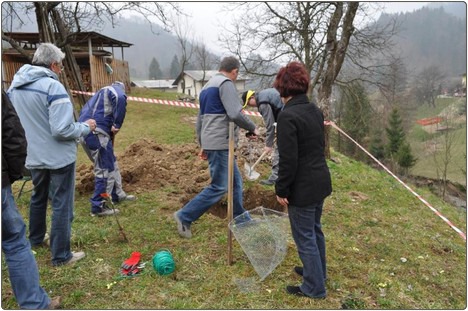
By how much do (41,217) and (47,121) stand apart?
1111 millimetres

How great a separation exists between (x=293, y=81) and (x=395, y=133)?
114 ft

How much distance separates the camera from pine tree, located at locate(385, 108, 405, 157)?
33.5m

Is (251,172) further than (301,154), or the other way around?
(251,172)

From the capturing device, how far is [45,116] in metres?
2.97

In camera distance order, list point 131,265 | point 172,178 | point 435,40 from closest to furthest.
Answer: point 131,265
point 172,178
point 435,40

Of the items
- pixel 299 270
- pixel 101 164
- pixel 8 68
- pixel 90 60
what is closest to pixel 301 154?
pixel 299 270

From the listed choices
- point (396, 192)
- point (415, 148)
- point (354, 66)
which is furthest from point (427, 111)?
point (396, 192)

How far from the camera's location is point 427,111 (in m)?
44.4

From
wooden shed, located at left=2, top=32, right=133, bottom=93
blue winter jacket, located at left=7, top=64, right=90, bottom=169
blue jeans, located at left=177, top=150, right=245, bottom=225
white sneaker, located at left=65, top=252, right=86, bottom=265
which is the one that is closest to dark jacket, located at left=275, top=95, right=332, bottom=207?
blue jeans, located at left=177, top=150, right=245, bottom=225

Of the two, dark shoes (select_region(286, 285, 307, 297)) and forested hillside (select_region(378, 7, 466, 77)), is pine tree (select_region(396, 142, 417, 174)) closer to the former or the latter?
dark shoes (select_region(286, 285, 307, 297))

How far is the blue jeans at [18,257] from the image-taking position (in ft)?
7.56

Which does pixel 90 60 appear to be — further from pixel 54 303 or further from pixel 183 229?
pixel 54 303

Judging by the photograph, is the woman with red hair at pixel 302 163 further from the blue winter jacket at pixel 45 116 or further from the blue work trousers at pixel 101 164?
the blue work trousers at pixel 101 164

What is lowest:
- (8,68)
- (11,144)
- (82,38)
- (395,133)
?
(395,133)
